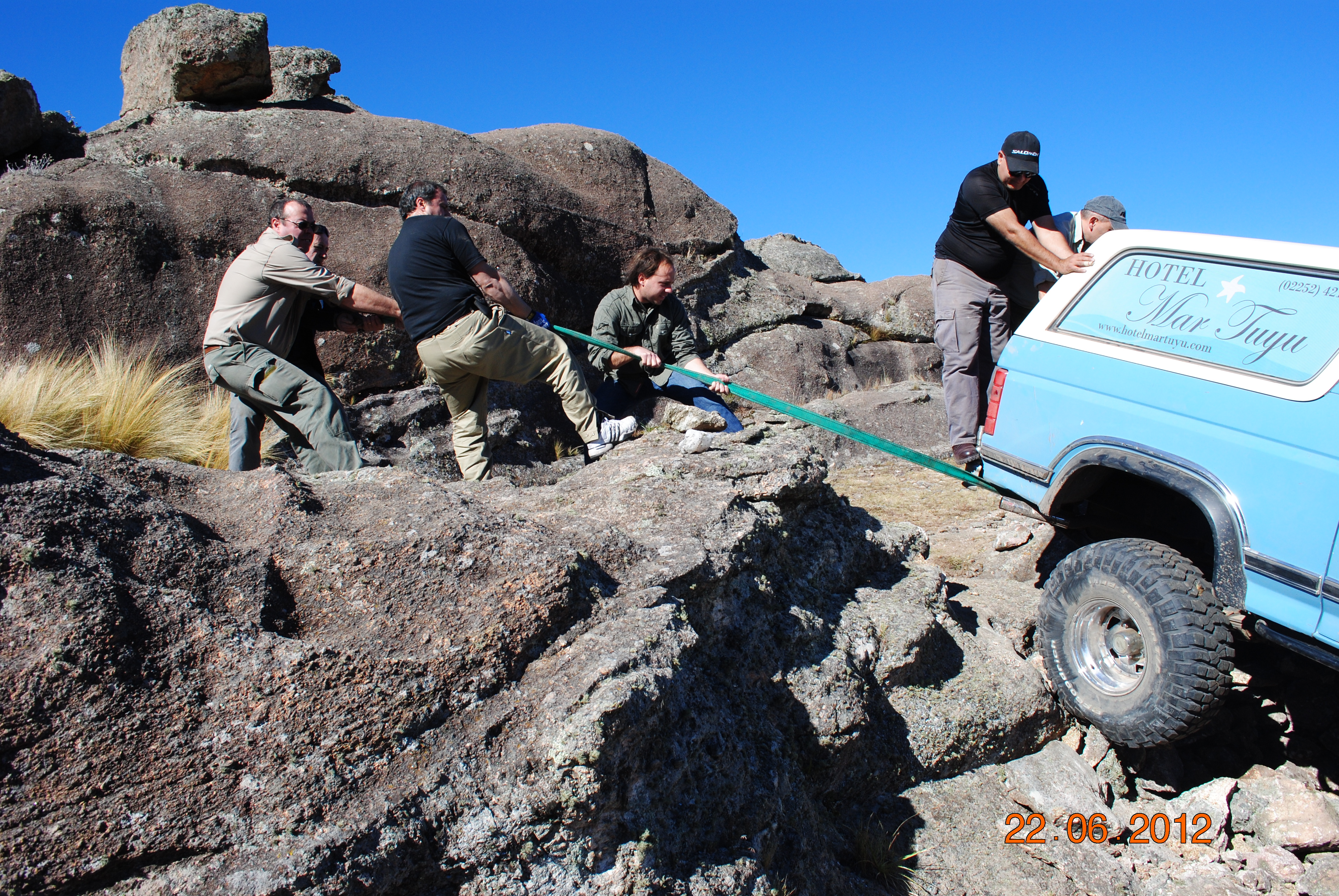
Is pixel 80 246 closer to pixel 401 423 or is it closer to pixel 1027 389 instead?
pixel 401 423

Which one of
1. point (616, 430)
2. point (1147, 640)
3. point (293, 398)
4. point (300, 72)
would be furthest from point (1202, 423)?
point (300, 72)

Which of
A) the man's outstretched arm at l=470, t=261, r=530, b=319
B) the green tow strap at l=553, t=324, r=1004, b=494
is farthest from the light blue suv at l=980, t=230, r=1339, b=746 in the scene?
the man's outstretched arm at l=470, t=261, r=530, b=319

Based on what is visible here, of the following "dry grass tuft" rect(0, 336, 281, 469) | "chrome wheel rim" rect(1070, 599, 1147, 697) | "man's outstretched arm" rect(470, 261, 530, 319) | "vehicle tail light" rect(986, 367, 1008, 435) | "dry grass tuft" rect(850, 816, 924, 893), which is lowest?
"dry grass tuft" rect(850, 816, 924, 893)

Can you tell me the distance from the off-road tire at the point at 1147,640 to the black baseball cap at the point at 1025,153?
252 cm

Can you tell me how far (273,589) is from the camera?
240 cm

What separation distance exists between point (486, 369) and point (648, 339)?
1765 mm

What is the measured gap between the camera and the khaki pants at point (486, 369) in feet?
15.4

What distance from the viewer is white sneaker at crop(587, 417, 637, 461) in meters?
5.00

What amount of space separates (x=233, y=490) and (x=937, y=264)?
4628 millimetres

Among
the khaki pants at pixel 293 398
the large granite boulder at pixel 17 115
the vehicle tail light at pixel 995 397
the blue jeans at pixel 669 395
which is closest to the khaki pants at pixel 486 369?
the khaki pants at pixel 293 398

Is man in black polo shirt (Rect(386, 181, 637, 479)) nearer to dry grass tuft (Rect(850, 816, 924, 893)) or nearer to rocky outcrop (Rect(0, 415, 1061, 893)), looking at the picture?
rocky outcrop (Rect(0, 415, 1061, 893))

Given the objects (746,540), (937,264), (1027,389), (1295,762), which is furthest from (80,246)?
(1295,762)

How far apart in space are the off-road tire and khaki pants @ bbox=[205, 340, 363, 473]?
372 centimetres
